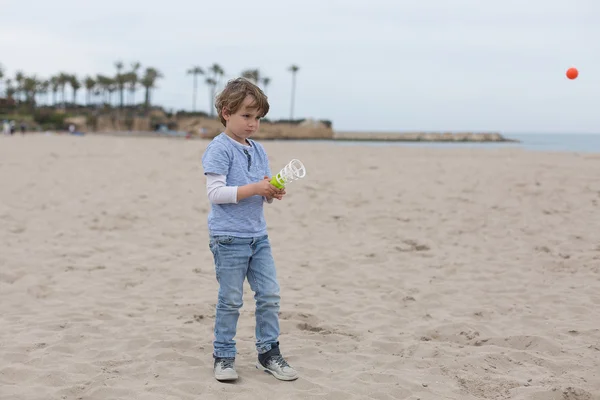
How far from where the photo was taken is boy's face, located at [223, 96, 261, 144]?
3.04 m

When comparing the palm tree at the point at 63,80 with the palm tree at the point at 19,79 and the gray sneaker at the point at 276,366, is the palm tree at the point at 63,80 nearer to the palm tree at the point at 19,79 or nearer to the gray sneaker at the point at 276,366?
the palm tree at the point at 19,79

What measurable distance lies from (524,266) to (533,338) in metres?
2.22

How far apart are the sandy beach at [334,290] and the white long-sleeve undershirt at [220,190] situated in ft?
3.35

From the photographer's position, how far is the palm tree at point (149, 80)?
265ft

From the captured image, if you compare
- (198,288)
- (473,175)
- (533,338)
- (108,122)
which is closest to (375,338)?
(533,338)

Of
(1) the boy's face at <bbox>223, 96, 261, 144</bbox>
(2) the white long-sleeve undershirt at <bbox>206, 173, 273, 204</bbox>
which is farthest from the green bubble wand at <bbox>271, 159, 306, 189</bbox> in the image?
(1) the boy's face at <bbox>223, 96, 261, 144</bbox>

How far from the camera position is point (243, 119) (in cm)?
307

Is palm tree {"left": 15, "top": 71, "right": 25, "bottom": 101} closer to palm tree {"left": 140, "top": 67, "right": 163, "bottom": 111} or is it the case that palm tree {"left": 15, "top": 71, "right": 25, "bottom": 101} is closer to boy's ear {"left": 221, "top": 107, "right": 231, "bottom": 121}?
palm tree {"left": 140, "top": 67, "right": 163, "bottom": 111}

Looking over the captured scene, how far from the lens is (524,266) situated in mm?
5918

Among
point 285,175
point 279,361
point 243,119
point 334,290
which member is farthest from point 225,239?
point 334,290

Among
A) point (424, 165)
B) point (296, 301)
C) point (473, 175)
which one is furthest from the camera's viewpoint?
point (424, 165)

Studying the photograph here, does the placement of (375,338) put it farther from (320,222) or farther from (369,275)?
(320,222)

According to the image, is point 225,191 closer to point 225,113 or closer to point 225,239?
point 225,239

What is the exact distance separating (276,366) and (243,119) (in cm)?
142
